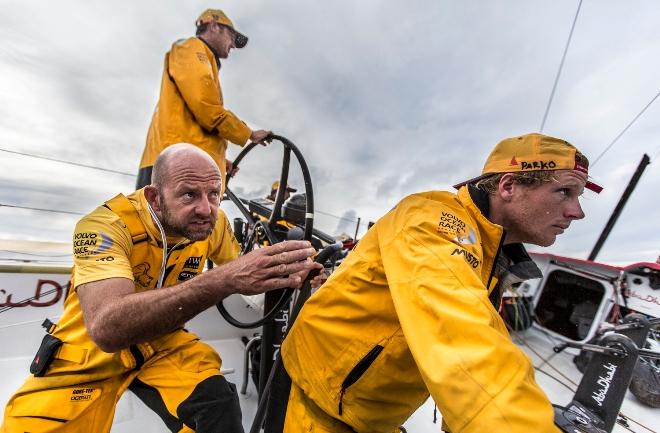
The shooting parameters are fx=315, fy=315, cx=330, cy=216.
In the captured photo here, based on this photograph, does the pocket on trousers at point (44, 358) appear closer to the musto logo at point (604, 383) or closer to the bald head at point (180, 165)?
the bald head at point (180, 165)

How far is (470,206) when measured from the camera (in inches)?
44.2

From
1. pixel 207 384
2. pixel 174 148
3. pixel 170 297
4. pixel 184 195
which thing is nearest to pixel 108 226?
pixel 184 195

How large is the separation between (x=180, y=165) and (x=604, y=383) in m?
3.03

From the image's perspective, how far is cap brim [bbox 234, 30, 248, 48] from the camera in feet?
8.24

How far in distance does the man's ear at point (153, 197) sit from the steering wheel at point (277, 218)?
575 millimetres

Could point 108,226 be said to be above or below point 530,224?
below

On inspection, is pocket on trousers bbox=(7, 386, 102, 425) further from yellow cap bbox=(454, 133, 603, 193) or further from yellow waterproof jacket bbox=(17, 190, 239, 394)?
yellow cap bbox=(454, 133, 603, 193)

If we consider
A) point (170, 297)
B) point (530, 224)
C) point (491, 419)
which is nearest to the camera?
point (491, 419)

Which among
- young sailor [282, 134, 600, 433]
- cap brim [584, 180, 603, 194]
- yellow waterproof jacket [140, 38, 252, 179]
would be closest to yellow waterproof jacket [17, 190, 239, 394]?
young sailor [282, 134, 600, 433]

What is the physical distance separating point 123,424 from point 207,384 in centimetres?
93

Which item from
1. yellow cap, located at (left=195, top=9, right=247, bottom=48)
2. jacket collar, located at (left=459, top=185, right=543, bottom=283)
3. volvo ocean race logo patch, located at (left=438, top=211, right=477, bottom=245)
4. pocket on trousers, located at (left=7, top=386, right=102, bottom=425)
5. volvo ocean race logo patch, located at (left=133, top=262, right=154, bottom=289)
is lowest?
pocket on trousers, located at (left=7, top=386, right=102, bottom=425)

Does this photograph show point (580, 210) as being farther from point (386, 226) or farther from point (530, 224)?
point (386, 226)

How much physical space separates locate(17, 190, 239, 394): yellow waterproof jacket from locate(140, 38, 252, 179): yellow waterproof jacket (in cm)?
82

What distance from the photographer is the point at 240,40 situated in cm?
256
